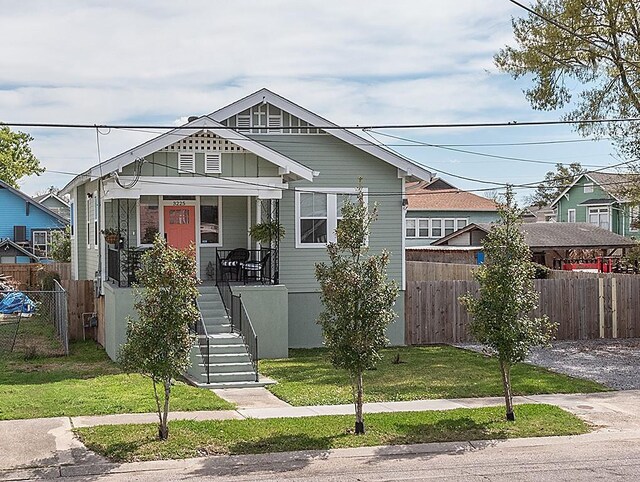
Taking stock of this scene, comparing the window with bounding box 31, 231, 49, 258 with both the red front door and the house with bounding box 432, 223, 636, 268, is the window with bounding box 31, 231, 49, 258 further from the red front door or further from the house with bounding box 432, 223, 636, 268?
Result: the red front door

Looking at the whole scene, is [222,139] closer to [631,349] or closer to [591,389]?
[591,389]

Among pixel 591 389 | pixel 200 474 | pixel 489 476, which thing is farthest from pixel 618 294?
pixel 200 474

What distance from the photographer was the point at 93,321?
2353cm

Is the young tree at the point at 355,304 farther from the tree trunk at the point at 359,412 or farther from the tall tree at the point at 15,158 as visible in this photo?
the tall tree at the point at 15,158

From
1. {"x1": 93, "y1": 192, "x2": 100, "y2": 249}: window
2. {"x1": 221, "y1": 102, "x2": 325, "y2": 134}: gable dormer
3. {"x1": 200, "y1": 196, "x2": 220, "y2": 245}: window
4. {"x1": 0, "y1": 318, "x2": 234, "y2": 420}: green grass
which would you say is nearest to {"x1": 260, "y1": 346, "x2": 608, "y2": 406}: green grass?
{"x1": 0, "y1": 318, "x2": 234, "y2": 420}: green grass

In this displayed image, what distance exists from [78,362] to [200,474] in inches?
404

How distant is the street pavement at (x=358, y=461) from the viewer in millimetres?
10523

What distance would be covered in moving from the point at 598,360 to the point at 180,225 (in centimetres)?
1124

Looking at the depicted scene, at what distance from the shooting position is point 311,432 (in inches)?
495

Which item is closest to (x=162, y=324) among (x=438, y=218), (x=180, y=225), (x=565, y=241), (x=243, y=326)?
(x=243, y=326)

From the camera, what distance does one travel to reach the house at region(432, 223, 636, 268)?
1550 inches

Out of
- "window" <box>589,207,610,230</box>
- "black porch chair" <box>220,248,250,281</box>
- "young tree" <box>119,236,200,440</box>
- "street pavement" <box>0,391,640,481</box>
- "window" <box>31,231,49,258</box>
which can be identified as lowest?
"street pavement" <box>0,391,640,481</box>

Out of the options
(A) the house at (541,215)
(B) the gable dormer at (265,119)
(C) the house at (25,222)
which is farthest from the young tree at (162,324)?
(A) the house at (541,215)

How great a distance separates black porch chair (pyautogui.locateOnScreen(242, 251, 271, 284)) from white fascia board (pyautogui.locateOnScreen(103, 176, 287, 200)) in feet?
5.73
